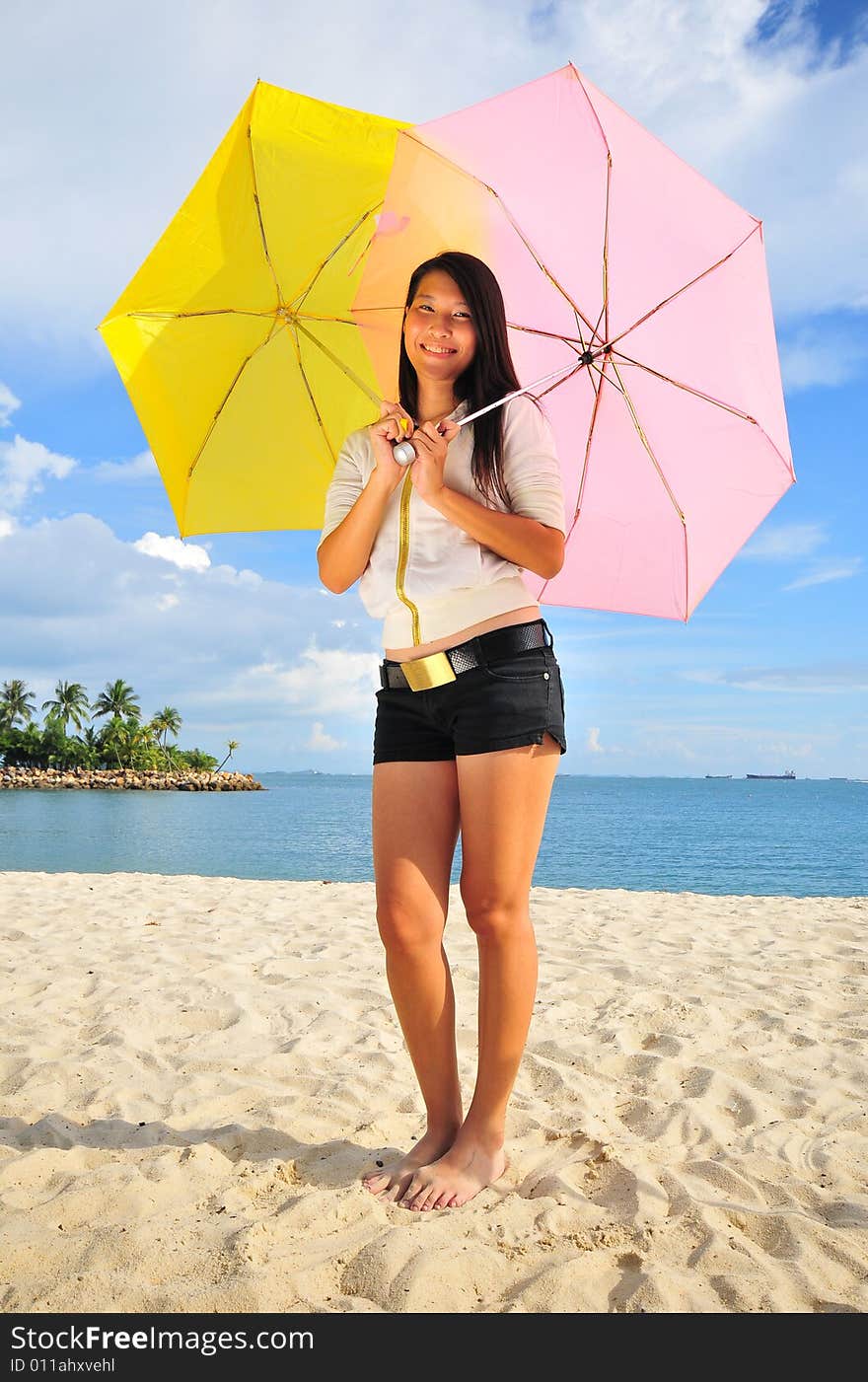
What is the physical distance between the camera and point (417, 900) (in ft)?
8.31

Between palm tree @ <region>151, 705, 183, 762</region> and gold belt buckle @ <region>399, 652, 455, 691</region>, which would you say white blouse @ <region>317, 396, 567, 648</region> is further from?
palm tree @ <region>151, 705, 183, 762</region>

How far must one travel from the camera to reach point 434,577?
93.9 inches

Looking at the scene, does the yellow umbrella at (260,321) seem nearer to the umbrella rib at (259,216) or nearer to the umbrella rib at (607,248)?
the umbrella rib at (259,216)

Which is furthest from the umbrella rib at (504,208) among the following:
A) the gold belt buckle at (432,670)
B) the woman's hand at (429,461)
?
the gold belt buckle at (432,670)

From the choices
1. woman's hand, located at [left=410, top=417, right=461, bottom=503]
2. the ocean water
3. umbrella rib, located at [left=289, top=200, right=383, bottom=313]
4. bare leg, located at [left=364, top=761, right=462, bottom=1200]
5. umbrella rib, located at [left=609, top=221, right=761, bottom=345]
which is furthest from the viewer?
the ocean water

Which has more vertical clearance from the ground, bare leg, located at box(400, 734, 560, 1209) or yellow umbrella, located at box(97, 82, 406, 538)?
yellow umbrella, located at box(97, 82, 406, 538)

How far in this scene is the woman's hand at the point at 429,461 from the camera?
89.0 inches

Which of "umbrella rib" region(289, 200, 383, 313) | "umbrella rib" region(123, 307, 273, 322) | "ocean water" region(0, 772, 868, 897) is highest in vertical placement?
"umbrella rib" region(289, 200, 383, 313)

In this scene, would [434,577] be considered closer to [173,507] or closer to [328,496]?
[328,496]

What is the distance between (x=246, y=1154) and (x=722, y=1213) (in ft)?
4.58

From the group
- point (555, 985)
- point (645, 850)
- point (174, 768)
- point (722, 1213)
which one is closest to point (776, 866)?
point (645, 850)

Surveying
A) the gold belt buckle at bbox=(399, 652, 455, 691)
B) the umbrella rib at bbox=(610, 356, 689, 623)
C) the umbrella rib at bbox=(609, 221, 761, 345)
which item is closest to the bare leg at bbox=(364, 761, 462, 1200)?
the gold belt buckle at bbox=(399, 652, 455, 691)

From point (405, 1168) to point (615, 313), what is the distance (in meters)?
2.60

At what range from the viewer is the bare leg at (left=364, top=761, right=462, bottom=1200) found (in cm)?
253
